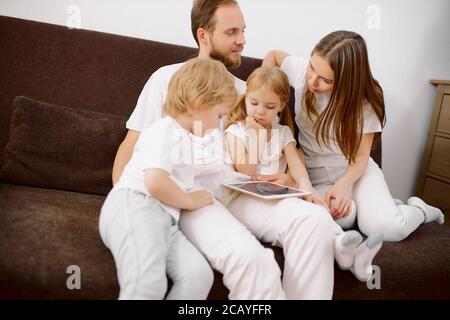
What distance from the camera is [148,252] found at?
0.94 metres

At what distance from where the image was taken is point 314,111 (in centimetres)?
156

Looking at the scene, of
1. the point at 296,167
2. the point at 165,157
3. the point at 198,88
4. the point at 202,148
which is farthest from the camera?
the point at 296,167

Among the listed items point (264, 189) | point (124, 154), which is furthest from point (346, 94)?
point (124, 154)

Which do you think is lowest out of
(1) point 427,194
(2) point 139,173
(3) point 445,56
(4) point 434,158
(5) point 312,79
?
(1) point 427,194

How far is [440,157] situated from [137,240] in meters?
1.92

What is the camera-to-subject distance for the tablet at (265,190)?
1188 mm

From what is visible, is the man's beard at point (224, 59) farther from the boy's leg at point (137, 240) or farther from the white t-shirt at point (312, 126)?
the boy's leg at point (137, 240)

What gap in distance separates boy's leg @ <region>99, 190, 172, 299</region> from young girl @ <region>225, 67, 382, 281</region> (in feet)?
1.38

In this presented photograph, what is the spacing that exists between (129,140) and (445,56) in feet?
6.21

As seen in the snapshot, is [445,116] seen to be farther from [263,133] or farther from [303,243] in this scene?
[303,243]

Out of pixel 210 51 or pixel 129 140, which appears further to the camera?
pixel 210 51

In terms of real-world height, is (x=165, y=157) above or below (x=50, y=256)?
above
